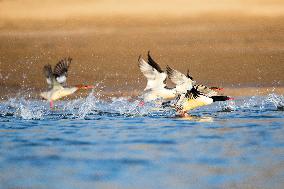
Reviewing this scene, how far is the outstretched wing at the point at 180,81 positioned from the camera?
57.7 feet

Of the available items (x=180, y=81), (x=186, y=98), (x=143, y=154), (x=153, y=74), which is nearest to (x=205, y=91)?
(x=186, y=98)

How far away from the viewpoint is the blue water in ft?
22.2

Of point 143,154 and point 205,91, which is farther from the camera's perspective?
point 205,91

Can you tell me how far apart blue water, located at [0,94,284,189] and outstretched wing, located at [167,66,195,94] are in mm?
2344

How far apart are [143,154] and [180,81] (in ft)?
31.2

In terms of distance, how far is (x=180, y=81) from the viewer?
1833 centimetres

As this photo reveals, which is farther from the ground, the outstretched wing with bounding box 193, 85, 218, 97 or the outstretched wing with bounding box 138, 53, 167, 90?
the outstretched wing with bounding box 138, 53, 167, 90

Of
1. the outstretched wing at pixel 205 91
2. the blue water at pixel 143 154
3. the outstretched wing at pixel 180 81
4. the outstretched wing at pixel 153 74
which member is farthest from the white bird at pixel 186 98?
the blue water at pixel 143 154

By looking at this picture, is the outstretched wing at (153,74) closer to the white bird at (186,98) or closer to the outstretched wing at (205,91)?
the white bird at (186,98)

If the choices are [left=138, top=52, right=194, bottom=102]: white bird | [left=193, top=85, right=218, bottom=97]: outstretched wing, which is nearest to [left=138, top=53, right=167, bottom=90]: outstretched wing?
[left=138, top=52, right=194, bottom=102]: white bird

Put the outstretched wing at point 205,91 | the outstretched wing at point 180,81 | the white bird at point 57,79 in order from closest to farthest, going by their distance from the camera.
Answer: the outstretched wing at point 180,81 < the outstretched wing at point 205,91 < the white bird at point 57,79

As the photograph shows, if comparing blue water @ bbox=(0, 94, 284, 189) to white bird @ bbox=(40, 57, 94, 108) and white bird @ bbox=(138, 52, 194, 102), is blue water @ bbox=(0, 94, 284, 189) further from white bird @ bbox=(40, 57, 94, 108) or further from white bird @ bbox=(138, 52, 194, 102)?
white bird @ bbox=(40, 57, 94, 108)

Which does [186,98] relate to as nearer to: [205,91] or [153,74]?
[153,74]

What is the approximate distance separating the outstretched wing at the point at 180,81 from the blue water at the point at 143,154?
234 centimetres
